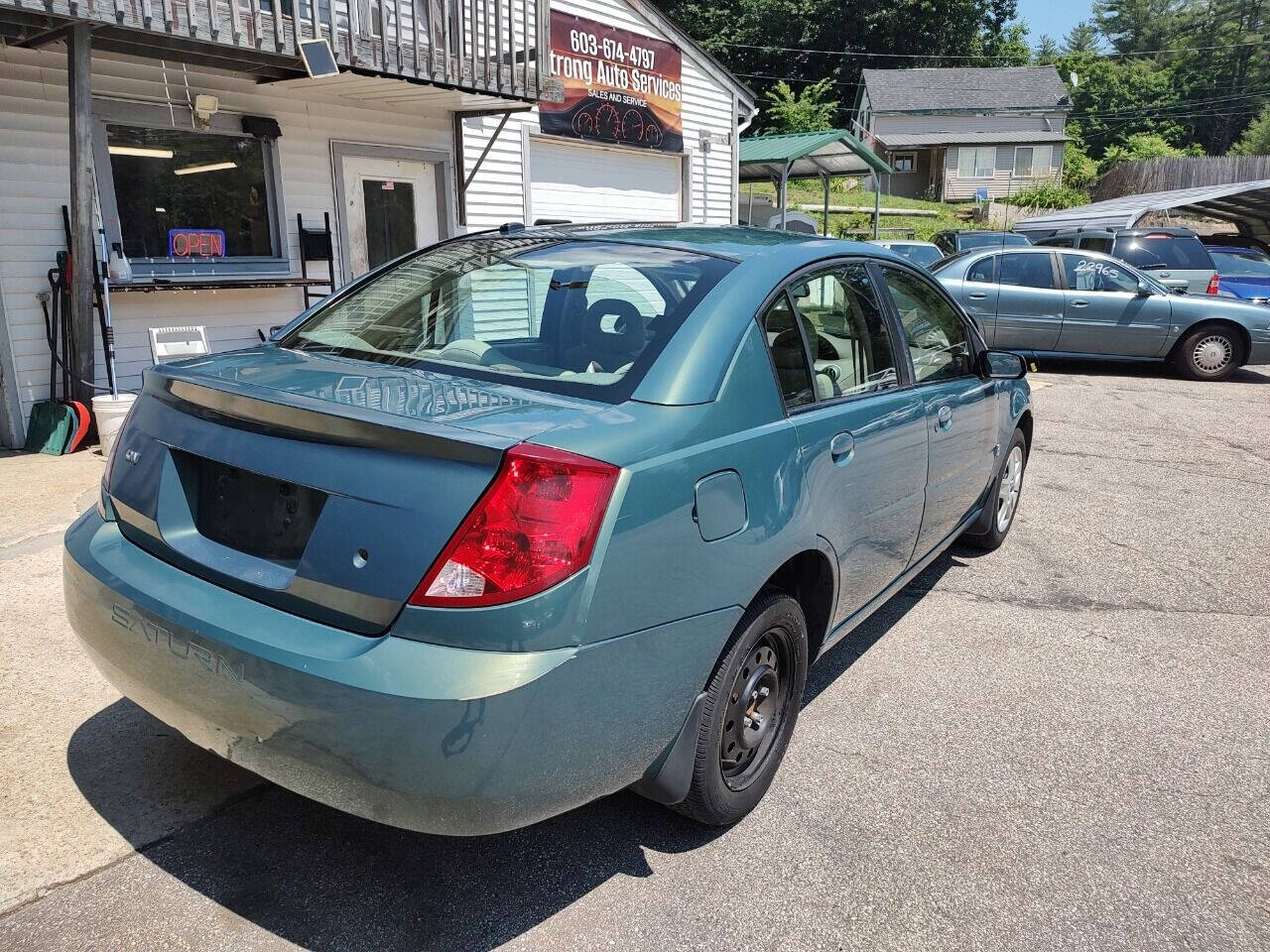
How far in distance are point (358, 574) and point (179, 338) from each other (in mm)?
7124

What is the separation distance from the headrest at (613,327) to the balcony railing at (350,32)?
479 cm

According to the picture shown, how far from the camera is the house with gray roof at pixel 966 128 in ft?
167

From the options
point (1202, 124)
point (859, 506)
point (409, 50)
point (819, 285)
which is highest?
point (1202, 124)

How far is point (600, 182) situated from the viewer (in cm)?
1306

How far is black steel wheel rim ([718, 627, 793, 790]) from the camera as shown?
2625mm

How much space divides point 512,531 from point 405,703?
40 centimetres

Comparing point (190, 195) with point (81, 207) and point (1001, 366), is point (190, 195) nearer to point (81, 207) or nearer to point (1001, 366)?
point (81, 207)

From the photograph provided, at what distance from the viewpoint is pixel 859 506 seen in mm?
3057

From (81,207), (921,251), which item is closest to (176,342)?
(81,207)

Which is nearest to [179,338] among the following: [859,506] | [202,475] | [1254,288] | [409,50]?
[409,50]

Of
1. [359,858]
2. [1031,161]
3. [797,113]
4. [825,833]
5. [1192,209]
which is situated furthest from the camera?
[1031,161]

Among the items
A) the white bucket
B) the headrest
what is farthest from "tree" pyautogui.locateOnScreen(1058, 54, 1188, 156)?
the headrest

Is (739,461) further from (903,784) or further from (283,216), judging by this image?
(283,216)

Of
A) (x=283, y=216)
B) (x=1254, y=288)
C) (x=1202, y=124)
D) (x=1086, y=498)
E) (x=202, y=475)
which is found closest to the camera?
(x=202, y=475)
